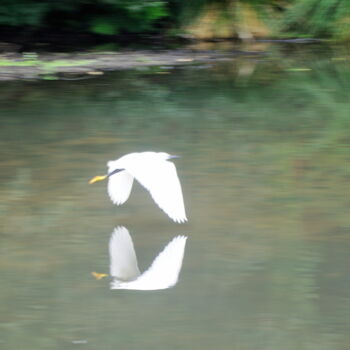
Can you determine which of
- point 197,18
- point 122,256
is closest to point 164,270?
point 122,256

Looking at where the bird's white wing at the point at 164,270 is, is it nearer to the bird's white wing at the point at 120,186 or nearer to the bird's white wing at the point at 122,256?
the bird's white wing at the point at 122,256

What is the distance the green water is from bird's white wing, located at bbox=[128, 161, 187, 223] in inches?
9.9

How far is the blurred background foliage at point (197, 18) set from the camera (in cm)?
1308

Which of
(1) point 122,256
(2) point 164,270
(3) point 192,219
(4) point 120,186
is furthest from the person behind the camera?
(4) point 120,186

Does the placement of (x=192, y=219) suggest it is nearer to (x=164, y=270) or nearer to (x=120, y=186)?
(x=120, y=186)

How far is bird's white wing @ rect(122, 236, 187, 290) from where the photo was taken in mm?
4059

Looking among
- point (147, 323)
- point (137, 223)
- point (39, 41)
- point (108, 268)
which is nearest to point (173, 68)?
point (39, 41)

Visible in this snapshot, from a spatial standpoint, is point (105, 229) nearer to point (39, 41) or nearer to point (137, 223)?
point (137, 223)

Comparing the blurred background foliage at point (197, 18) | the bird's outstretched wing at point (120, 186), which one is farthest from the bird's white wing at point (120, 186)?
the blurred background foliage at point (197, 18)

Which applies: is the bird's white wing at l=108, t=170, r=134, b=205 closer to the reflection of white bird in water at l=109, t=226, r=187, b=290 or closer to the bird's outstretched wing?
the bird's outstretched wing

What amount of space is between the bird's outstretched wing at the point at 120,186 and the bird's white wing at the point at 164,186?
478 mm

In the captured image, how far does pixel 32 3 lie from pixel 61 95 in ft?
13.6

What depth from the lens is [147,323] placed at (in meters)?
3.60

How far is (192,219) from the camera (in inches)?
197
